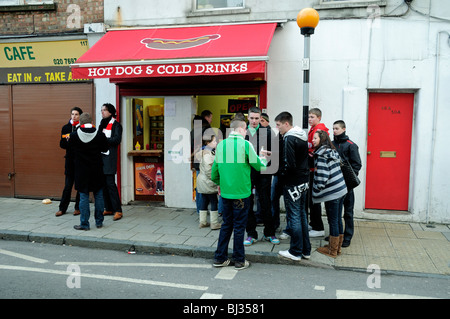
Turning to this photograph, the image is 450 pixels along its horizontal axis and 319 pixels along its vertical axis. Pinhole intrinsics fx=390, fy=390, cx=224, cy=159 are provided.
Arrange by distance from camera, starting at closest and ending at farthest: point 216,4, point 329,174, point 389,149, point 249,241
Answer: point 329,174, point 249,241, point 389,149, point 216,4

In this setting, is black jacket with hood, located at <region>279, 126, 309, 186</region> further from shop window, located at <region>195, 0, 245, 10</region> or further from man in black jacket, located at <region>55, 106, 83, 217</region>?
man in black jacket, located at <region>55, 106, 83, 217</region>

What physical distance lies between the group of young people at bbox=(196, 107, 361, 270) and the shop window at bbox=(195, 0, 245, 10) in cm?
314

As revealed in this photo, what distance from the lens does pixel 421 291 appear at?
14.4ft

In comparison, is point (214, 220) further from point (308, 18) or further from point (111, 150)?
point (308, 18)

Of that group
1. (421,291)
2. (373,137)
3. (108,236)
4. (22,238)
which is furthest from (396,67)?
(22,238)

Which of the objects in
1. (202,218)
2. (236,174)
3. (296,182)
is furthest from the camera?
(202,218)

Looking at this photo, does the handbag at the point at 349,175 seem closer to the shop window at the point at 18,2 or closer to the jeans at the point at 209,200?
the jeans at the point at 209,200

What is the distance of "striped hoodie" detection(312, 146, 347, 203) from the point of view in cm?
509

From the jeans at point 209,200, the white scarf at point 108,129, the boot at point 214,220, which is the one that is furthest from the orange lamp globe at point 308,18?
the white scarf at point 108,129

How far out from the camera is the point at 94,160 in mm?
6473

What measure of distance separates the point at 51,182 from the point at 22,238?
283 centimetres

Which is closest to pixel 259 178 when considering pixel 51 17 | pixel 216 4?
pixel 216 4

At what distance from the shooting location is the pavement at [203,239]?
5.21m

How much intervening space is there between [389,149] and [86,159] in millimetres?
5450
